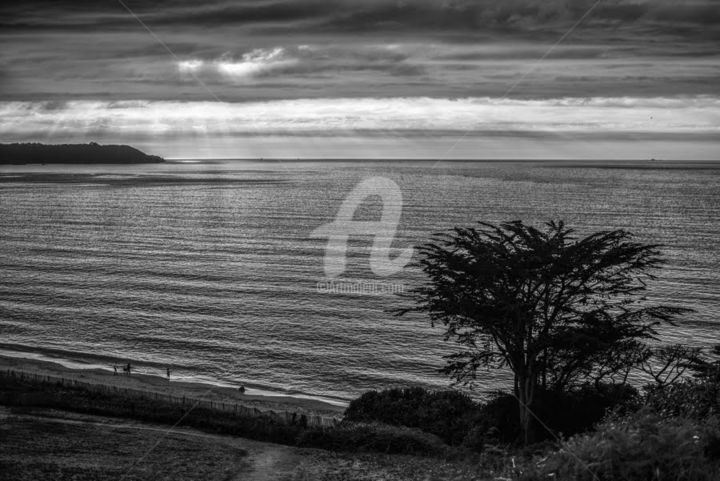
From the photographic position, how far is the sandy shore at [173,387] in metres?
35.0

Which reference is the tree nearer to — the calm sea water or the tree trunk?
the tree trunk

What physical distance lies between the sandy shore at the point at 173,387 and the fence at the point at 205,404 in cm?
170

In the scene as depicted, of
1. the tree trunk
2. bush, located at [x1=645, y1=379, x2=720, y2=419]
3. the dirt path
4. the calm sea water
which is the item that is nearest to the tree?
the tree trunk

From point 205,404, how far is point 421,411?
33.3 ft

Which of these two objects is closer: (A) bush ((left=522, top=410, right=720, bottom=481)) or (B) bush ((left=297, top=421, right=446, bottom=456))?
(A) bush ((left=522, top=410, right=720, bottom=481))

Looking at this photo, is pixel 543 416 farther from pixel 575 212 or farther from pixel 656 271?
pixel 575 212

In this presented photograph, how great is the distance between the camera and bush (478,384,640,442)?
24.8 meters

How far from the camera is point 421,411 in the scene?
92.7 feet

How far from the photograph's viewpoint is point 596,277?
2759cm

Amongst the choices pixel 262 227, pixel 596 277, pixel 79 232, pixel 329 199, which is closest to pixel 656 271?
pixel 596 277

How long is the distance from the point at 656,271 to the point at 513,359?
46886mm

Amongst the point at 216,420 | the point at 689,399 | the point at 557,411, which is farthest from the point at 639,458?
the point at 216,420

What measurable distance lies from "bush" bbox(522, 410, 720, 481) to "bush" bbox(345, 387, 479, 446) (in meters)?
13.0

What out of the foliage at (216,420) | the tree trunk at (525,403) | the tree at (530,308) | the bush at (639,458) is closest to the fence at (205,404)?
the foliage at (216,420)
